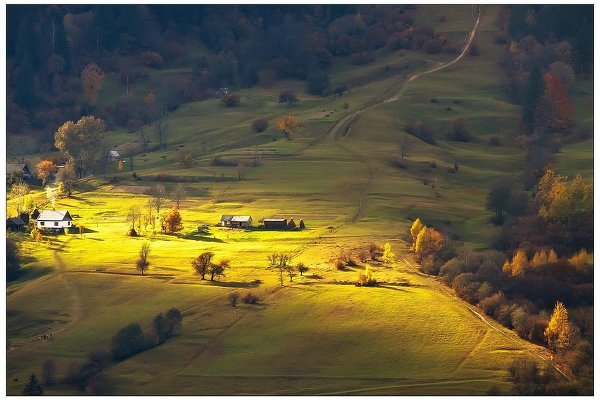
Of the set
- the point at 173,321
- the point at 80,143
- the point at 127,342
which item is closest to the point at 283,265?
the point at 173,321

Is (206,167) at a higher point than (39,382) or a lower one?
higher

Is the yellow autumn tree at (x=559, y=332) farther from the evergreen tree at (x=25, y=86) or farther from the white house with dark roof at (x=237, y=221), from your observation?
the evergreen tree at (x=25, y=86)

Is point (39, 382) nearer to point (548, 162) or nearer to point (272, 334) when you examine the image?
point (272, 334)

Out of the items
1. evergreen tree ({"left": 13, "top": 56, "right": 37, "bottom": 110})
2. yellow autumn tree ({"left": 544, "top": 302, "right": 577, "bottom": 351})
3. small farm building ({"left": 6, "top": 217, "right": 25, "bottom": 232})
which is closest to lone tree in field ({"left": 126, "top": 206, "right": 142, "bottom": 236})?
small farm building ({"left": 6, "top": 217, "right": 25, "bottom": 232})

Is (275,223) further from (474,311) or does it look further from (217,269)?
(474,311)

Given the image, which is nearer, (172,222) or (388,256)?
(388,256)

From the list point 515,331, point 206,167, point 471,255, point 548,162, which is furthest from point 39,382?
point 548,162
